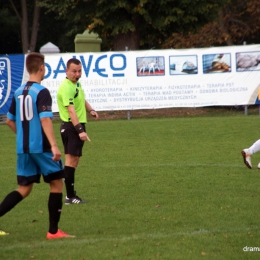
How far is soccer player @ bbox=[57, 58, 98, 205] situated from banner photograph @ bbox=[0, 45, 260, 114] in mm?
12635

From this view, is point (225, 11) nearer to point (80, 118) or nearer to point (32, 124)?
point (80, 118)

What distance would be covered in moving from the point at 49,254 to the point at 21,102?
1.50 metres

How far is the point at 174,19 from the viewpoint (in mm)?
26594

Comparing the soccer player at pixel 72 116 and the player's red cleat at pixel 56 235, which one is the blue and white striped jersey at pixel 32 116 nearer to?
the player's red cleat at pixel 56 235

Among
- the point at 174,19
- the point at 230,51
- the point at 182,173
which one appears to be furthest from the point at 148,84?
the point at 182,173

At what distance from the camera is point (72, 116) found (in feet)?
28.3

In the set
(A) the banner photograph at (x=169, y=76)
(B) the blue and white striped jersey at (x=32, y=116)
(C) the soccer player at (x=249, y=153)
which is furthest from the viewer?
(A) the banner photograph at (x=169, y=76)

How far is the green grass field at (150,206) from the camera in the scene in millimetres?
6457

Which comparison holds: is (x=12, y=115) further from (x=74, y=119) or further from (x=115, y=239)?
(x=74, y=119)

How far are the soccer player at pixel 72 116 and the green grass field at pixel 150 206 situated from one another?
1.44ft

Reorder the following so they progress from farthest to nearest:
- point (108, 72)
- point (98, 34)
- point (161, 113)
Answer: point (98, 34) < point (161, 113) < point (108, 72)

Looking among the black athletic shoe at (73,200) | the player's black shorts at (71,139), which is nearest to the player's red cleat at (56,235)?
the black athletic shoe at (73,200)

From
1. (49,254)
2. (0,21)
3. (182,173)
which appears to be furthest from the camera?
(0,21)

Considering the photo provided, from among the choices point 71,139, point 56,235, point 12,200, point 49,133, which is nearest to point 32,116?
point 49,133
